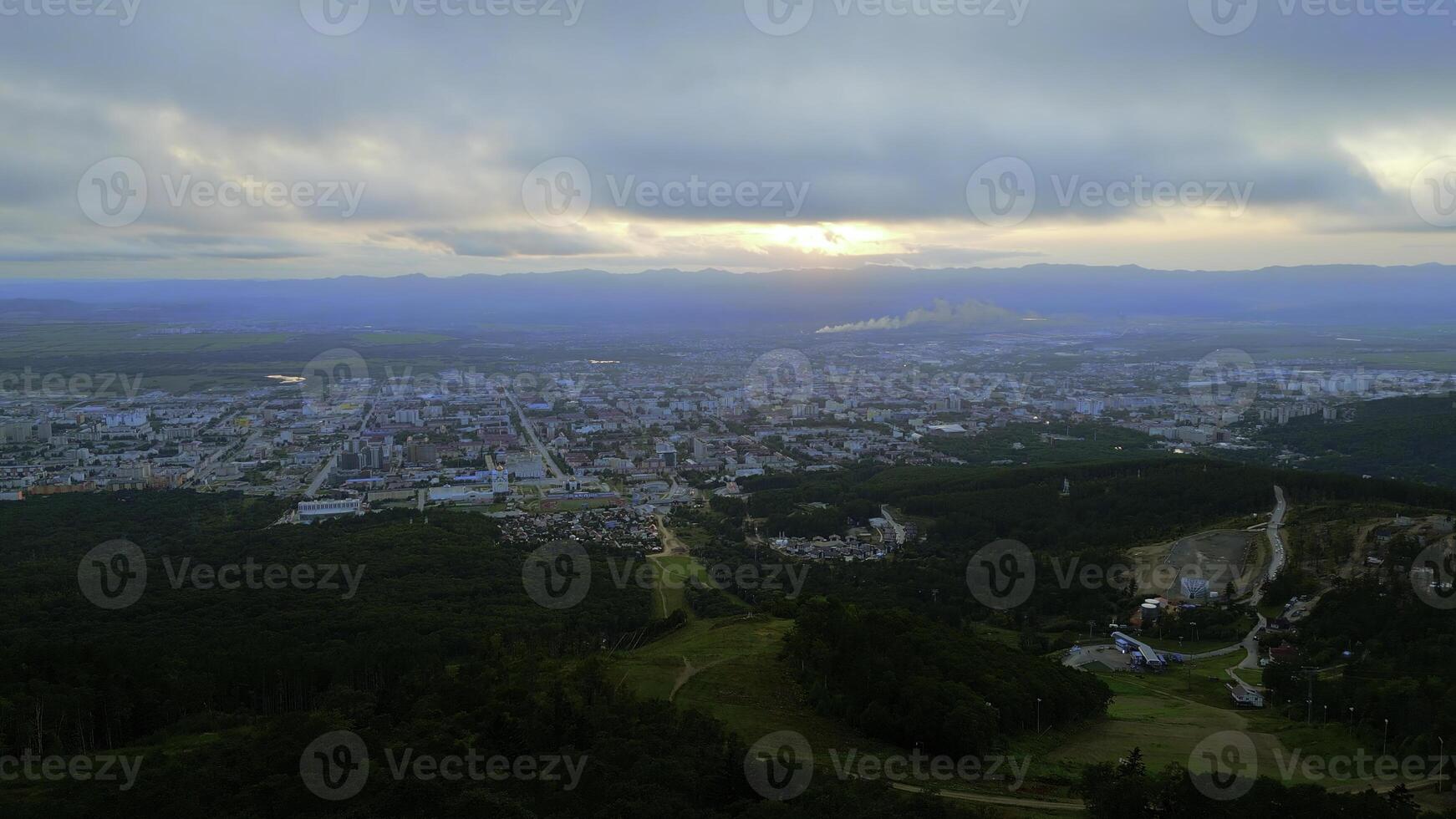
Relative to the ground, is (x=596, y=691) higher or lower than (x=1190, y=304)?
lower

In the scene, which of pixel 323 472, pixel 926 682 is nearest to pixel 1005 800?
pixel 926 682

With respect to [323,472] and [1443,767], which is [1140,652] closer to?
[1443,767]

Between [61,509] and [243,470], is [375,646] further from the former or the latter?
[243,470]

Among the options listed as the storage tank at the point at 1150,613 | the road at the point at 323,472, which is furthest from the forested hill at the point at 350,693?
the storage tank at the point at 1150,613

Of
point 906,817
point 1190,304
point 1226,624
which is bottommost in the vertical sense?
point 1226,624

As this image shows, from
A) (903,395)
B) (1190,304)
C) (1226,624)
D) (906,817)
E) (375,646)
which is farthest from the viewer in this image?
(1190,304)

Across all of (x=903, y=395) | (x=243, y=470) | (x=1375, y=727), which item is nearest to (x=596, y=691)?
(x=1375, y=727)

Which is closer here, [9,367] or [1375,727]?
[1375,727]

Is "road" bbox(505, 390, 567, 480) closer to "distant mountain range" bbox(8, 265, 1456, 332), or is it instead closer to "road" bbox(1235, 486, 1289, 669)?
"road" bbox(1235, 486, 1289, 669)
